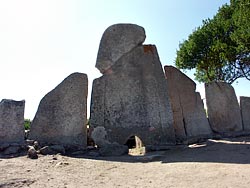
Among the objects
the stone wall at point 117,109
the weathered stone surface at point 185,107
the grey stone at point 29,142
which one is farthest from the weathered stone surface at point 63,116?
the weathered stone surface at point 185,107

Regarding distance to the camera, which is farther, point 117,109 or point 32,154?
point 117,109

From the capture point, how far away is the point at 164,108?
1028 cm

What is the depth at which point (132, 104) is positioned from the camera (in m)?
10.2

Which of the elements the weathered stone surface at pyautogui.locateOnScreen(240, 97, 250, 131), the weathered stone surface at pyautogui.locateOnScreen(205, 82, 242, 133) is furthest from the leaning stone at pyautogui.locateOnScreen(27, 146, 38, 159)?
the weathered stone surface at pyautogui.locateOnScreen(240, 97, 250, 131)

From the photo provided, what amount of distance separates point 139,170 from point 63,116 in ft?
12.3

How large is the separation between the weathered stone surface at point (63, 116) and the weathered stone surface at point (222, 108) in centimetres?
475

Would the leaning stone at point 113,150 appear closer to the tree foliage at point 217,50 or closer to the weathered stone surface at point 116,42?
the weathered stone surface at point 116,42

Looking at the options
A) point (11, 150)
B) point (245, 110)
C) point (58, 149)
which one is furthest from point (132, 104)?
point (245, 110)

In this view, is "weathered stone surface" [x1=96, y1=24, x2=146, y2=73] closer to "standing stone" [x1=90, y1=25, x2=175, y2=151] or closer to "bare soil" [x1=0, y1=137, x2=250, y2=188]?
"standing stone" [x1=90, y1=25, x2=175, y2=151]

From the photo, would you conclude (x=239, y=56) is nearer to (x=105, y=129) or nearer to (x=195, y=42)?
(x=195, y=42)

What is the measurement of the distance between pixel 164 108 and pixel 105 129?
6.33 ft

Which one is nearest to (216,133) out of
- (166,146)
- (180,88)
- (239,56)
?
(180,88)

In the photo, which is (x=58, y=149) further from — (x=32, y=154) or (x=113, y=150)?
(x=113, y=150)

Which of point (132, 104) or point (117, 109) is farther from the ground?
point (132, 104)
